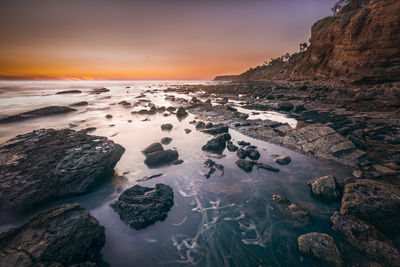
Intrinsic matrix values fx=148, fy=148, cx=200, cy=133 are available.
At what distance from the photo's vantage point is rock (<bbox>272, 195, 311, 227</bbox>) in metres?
4.89

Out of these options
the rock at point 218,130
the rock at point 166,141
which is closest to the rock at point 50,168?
the rock at point 166,141

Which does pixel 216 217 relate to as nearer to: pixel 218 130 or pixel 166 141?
pixel 166 141

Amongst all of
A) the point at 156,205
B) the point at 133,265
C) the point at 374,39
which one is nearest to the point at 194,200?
the point at 156,205

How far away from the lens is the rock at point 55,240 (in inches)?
121

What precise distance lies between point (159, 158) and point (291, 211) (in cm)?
657

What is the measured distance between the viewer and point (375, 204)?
4.51 meters

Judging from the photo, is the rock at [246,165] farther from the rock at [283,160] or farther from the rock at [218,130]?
the rock at [218,130]

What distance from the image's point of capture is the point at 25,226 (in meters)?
3.57

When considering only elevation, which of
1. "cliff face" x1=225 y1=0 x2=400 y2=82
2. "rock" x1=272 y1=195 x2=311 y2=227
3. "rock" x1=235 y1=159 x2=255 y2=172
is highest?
"cliff face" x1=225 y1=0 x2=400 y2=82

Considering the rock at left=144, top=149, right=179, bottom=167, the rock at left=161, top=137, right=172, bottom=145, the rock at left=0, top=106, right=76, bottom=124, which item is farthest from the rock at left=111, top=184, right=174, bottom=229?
the rock at left=0, top=106, right=76, bottom=124

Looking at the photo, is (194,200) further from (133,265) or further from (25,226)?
(25,226)

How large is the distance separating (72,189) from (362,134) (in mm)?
17842

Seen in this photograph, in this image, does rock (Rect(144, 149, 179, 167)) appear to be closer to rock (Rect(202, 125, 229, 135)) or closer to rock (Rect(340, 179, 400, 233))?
rock (Rect(202, 125, 229, 135))

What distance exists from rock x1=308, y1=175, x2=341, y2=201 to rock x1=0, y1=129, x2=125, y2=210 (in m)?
9.05
